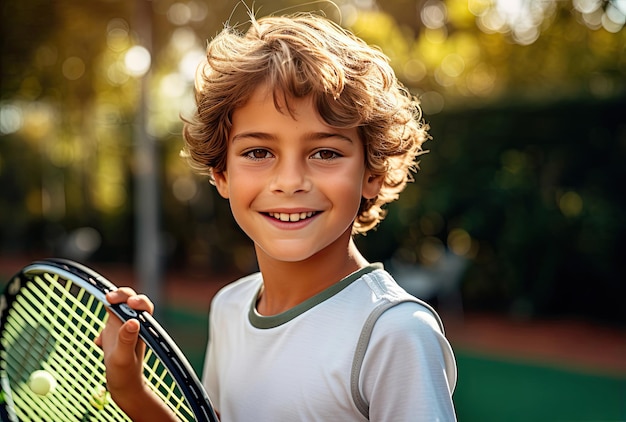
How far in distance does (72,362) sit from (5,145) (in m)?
16.7

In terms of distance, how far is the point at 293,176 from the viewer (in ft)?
5.27

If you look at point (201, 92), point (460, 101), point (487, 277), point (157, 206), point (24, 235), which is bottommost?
point (24, 235)

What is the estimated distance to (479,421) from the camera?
17.4 feet

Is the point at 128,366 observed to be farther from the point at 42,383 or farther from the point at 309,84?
the point at 309,84

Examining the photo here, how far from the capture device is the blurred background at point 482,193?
7.76m

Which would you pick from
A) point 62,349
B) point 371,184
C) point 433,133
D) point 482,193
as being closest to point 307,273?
point 371,184

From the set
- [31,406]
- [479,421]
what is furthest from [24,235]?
[31,406]

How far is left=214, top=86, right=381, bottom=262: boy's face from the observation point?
5.29 feet

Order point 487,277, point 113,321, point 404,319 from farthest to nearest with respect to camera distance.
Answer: point 487,277, point 113,321, point 404,319

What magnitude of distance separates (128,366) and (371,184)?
2.10 feet

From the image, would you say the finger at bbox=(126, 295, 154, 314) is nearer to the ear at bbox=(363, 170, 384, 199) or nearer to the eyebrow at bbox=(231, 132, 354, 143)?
the eyebrow at bbox=(231, 132, 354, 143)

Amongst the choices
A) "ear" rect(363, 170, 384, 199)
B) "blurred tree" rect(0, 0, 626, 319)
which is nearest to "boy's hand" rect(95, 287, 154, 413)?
"ear" rect(363, 170, 384, 199)

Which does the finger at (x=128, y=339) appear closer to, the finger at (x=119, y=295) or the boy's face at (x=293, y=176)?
the finger at (x=119, y=295)

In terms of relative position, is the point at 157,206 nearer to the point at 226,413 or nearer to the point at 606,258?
the point at 606,258
